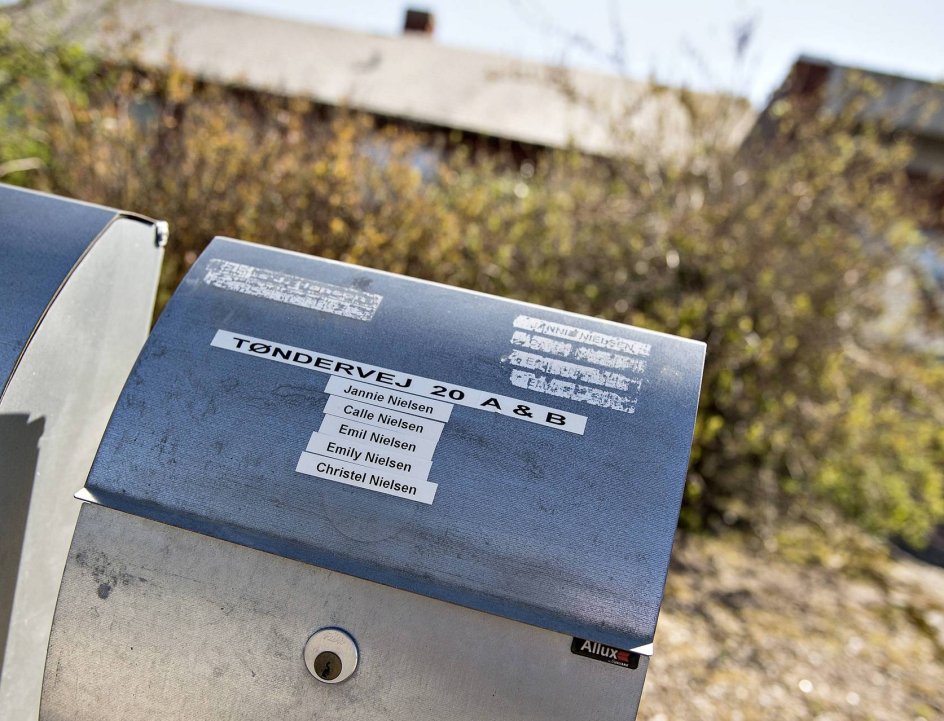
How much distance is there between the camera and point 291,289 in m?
2.41

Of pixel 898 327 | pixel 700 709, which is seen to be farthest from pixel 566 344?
pixel 898 327

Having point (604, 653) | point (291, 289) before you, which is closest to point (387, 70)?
point (291, 289)

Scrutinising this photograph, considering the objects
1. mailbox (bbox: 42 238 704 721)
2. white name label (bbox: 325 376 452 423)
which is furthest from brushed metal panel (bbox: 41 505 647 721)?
white name label (bbox: 325 376 452 423)

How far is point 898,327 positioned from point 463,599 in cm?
554

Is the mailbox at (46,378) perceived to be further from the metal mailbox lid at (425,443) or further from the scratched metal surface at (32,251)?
the metal mailbox lid at (425,443)

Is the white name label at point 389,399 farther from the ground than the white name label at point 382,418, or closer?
farther from the ground

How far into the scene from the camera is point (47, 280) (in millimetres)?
2270

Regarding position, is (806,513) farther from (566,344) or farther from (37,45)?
(37,45)

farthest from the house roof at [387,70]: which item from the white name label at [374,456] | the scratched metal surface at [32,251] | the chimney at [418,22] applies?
the white name label at [374,456]

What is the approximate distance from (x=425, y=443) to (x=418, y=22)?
2159cm

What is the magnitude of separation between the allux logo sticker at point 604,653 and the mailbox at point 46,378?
1.41 m

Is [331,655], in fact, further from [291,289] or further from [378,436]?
[291,289]

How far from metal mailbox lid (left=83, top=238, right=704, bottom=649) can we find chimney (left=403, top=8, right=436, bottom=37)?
20953 mm

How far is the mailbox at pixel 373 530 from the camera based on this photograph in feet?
6.37
